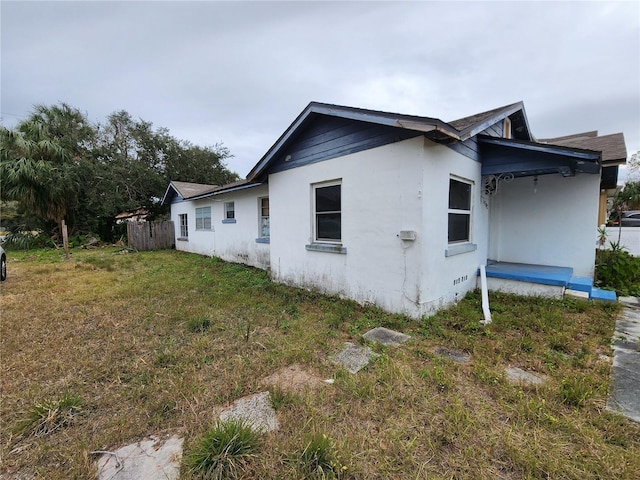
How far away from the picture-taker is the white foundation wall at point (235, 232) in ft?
30.0

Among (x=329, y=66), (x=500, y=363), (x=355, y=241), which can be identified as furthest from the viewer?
(x=329, y=66)

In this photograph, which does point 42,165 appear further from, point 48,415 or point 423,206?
point 423,206

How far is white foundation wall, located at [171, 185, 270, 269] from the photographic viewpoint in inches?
360

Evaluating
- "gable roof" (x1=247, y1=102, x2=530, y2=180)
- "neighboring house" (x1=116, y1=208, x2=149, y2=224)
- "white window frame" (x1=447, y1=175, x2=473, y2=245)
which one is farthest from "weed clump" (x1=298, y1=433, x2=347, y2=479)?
"neighboring house" (x1=116, y1=208, x2=149, y2=224)

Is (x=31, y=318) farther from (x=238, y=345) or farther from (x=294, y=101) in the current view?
(x=294, y=101)

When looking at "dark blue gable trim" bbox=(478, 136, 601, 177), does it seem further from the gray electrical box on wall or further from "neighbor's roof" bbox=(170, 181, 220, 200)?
"neighbor's roof" bbox=(170, 181, 220, 200)

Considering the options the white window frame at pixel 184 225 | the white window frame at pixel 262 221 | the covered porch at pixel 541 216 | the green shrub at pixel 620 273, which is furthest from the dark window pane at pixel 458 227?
the white window frame at pixel 184 225

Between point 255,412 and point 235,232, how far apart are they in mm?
8612

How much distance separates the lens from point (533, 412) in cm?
220

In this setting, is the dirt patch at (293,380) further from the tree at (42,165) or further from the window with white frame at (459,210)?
the tree at (42,165)

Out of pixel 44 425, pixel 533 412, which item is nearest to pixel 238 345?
pixel 44 425

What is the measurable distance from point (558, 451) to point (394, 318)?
2.63 meters

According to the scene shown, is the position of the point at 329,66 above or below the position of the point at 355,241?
above

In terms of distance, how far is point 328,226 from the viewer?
5.80 meters
